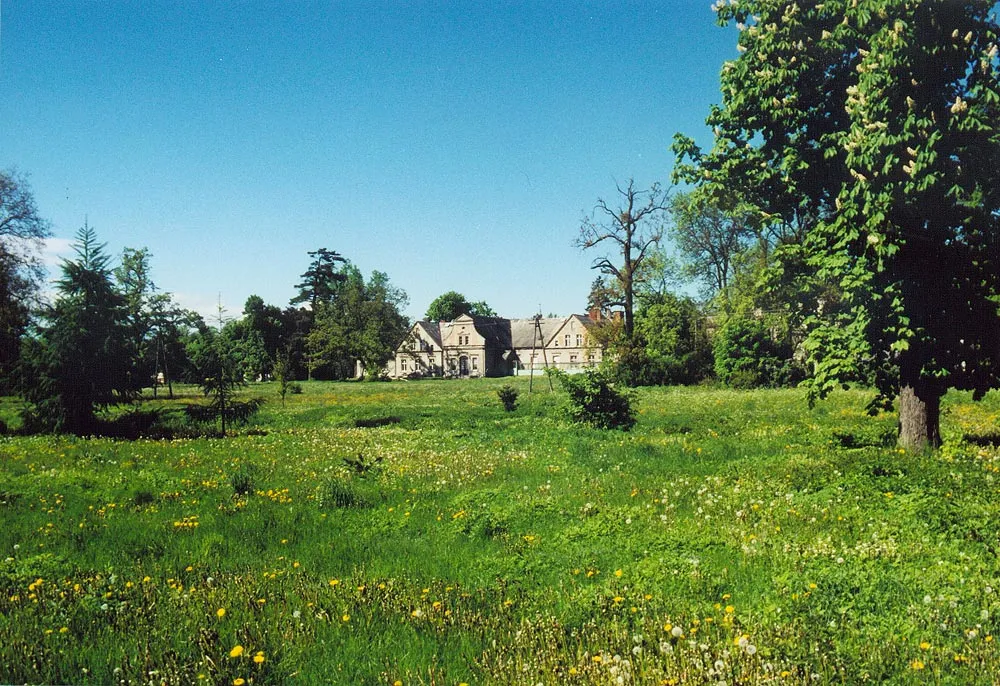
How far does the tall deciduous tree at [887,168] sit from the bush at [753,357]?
107 feet

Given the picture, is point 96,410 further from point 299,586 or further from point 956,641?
point 956,641

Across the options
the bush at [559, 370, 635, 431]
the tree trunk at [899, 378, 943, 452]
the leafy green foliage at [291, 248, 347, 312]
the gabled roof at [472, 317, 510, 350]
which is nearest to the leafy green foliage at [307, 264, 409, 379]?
the leafy green foliage at [291, 248, 347, 312]

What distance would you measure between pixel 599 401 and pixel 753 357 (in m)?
28.2

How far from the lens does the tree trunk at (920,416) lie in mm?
12641

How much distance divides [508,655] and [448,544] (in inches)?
125

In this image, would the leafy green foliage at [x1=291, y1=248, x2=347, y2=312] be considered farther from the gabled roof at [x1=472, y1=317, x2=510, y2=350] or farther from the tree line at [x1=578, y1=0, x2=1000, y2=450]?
the gabled roof at [x1=472, y1=317, x2=510, y2=350]

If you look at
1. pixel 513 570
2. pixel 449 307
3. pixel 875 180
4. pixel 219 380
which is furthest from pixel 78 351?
pixel 449 307

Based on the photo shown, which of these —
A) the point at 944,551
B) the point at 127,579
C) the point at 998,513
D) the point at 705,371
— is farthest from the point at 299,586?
the point at 705,371

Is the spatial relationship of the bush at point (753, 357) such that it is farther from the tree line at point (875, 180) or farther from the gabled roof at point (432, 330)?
the gabled roof at point (432, 330)

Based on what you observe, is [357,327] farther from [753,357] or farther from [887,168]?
[887,168]

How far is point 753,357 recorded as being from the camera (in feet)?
148

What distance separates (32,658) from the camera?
4828mm

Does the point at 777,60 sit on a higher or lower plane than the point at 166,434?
higher

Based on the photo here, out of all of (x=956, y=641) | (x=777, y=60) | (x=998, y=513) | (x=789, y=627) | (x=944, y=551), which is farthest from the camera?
(x=777, y=60)
